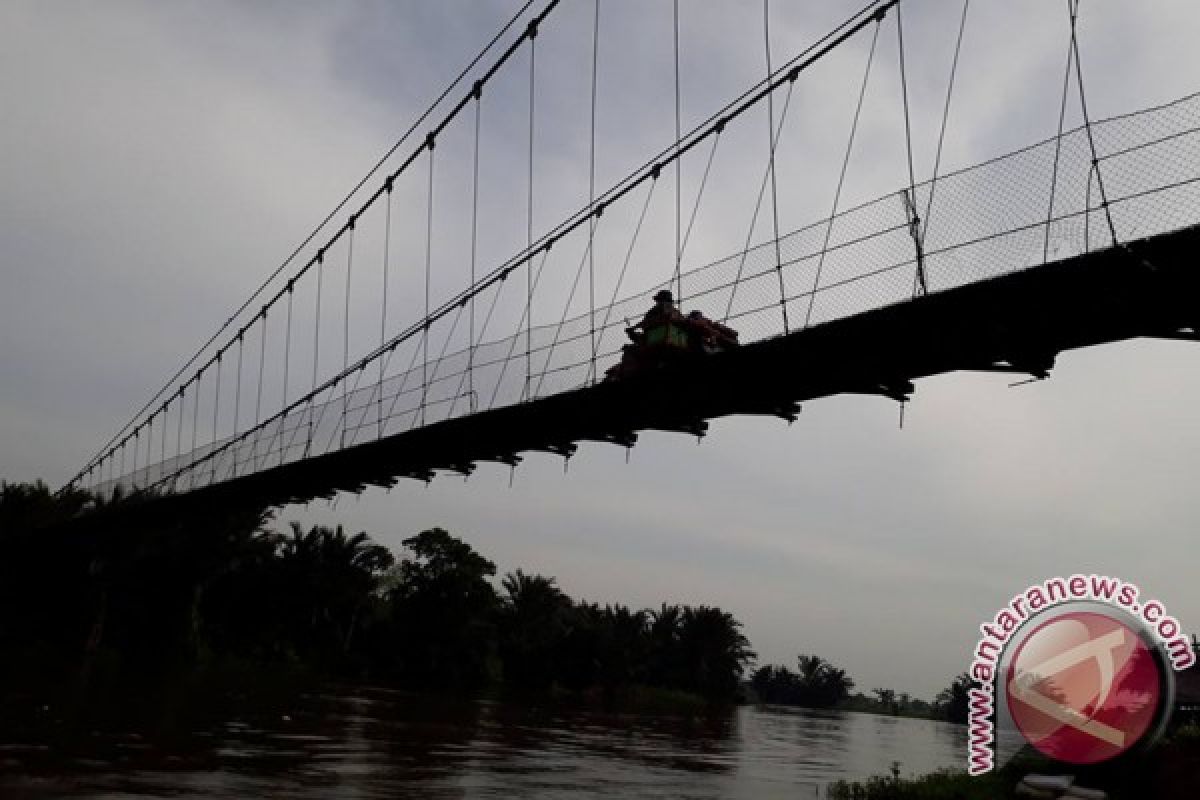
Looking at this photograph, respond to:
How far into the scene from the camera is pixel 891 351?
377 inches

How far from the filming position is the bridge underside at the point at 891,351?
7.59 metres

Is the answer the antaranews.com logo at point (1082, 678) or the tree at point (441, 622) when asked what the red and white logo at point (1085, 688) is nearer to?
the antaranews.com logo at point (1082, 678)

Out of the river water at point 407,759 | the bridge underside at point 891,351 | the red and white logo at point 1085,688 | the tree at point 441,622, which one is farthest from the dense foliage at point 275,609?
the red and white logo at point 1085,688

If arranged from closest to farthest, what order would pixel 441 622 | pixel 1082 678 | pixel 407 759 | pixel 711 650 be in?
pixel 1082 678, pixel 407 759, pixel 441 622, pixel 711 650

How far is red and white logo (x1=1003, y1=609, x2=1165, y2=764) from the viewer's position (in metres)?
7.54

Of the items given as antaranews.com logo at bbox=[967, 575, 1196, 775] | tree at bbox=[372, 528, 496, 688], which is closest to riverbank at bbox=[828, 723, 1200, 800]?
antaranews.com logo at bbox=[967, 575, 1196, 775]

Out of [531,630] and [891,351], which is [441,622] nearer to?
[531,630]

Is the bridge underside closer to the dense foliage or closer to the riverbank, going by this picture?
the riverbank

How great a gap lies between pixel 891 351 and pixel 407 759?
35.6ft

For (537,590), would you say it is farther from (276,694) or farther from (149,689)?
(149,689)

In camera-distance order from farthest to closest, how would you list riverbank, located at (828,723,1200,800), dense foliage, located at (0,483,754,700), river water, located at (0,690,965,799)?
1. dense foliage, located at (0,483,754,700)
2. river water, located at (0,690,965,799)
3. riverbank, located at (828,723,1200,800)

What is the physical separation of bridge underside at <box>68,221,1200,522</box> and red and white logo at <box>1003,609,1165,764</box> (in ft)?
7.97

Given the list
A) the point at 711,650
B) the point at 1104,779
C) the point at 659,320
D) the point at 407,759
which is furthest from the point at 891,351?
the point at 711,650

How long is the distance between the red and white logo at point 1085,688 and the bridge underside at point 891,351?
2.43m
